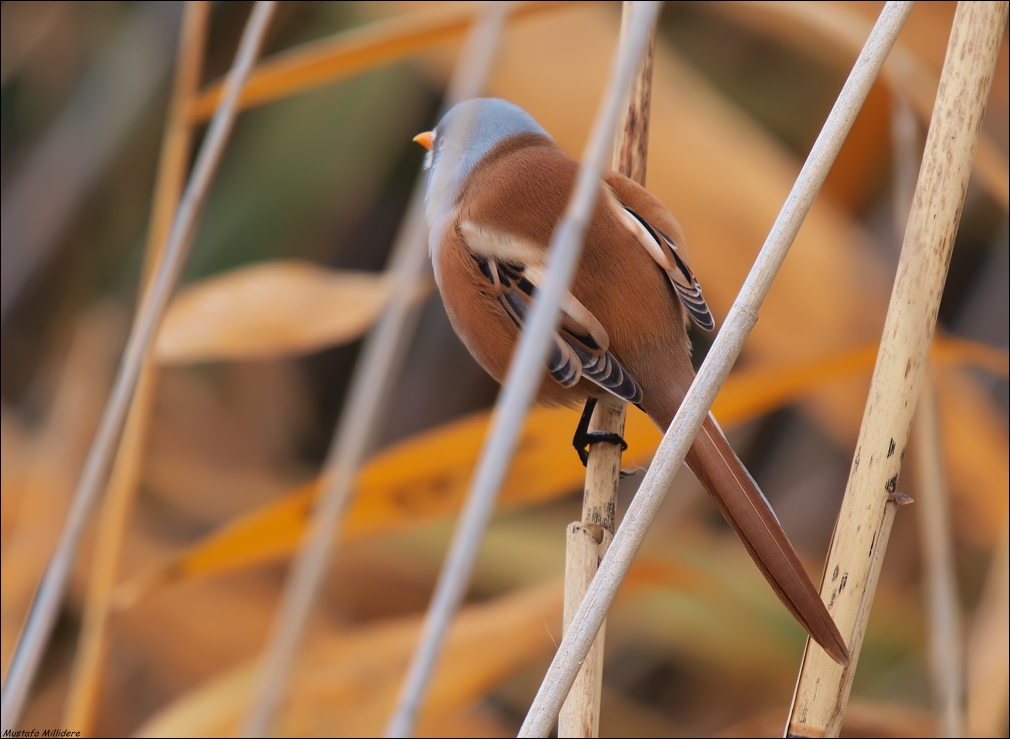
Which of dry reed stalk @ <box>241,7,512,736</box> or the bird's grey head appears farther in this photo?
the bird's grey head

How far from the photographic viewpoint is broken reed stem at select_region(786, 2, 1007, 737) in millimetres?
1003

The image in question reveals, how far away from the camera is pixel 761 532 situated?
1.06 metres

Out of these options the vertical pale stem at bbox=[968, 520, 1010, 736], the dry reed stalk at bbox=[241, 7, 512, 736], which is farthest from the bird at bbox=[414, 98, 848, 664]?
the vertical pale stem at bbox=[968, 520, 1010, 736]

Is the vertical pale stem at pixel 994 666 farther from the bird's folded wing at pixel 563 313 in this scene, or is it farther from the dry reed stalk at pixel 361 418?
the dry reed stalk at pixel 361 418

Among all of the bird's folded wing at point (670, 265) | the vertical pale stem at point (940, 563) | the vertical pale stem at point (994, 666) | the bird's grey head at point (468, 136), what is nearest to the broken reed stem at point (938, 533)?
the vertical pale stem at point (940, 563)

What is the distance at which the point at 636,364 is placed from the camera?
1.30m

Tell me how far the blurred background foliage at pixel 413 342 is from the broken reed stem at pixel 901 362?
36.3 inches

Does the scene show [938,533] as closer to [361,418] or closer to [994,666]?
[994,666]

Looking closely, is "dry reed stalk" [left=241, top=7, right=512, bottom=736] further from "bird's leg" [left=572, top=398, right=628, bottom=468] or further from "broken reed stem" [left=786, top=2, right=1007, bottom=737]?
"broken reed stem" [left=786, top=2, right=1007, bottom=737]

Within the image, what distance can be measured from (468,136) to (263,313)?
45 centimetres

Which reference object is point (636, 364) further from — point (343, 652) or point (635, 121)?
point (343, 652)

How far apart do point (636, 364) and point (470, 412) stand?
62.5 inches

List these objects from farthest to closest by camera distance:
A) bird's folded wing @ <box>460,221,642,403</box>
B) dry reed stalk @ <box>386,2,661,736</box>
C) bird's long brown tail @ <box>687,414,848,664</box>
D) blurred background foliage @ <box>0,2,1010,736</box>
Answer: blurred background foliage @ <box>0,2,1010,736</box> → bird's folded wing @ <box>460,221,642,403</box> → bird's long brown tail @ <box>687,414,848,664</box> → dry reed stalk @ <box>386,2,661,736</box>

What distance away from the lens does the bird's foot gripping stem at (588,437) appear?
131cm
